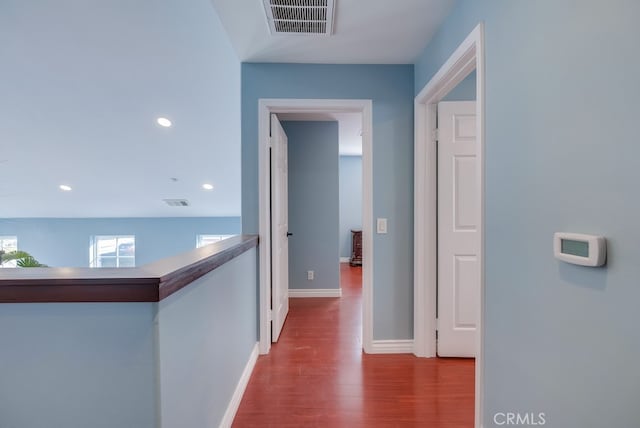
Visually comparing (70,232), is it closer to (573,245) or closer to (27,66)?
→ (27,66)

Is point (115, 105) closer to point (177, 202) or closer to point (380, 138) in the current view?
point (177, 202)

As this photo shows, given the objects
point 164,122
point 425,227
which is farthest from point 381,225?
point 164,122

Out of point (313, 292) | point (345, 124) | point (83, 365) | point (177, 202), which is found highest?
point (345, 124)

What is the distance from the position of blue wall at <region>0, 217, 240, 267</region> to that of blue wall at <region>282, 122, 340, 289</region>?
3817mm

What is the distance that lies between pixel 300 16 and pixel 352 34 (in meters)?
0.38

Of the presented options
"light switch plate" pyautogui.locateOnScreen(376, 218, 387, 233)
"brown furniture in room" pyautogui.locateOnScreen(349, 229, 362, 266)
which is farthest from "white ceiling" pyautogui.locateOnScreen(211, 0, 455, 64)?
"brown furniture in room" pyautogui.locateOnScreen(349, 229, 362, 266)

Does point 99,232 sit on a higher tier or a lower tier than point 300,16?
lower

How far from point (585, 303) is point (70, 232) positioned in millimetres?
9434

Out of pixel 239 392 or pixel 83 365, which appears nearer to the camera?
Answer: pixel 83 365

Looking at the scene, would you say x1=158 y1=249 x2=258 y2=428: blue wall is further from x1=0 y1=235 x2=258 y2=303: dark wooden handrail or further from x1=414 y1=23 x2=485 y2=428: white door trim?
x1=414 y1=23 x2=485 y2=428: white door trim

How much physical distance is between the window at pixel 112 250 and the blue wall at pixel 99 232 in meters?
0.14

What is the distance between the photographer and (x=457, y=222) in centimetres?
210

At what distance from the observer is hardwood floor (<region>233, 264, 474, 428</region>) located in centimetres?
156

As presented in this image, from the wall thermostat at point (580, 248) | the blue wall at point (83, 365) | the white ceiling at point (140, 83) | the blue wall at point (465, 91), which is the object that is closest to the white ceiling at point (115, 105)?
the white ceiling at point (140, 83)
